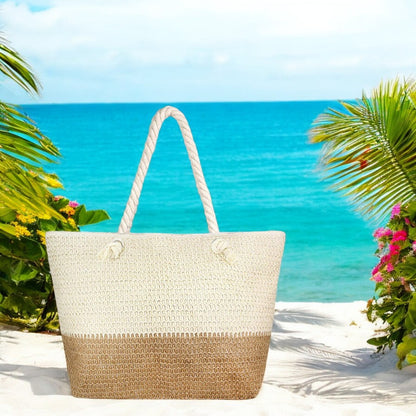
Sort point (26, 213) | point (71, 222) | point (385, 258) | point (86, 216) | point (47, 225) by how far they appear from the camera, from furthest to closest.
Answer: point (86, 216), point (71, 222), point (47, 225), point (385, 258), point (26, 213)

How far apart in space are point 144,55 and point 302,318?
53.8 metres

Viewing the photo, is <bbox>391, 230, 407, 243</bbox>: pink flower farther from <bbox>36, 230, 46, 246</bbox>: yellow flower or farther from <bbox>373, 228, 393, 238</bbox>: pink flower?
<bbox>36, 230, 46, 246</bbox>: yellow flower

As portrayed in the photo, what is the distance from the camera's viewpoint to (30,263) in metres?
3.56

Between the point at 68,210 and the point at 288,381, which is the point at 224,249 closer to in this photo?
the point at 288,381

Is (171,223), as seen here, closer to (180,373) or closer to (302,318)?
(302,318)

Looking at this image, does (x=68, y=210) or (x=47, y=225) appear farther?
(x=68, y=210)

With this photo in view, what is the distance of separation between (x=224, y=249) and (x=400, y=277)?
133cm

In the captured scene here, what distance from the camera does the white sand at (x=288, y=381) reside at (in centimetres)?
224

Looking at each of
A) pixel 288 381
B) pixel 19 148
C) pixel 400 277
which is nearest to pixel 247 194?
pixel 400 277

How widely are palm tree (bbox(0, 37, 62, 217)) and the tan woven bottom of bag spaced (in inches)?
23.3

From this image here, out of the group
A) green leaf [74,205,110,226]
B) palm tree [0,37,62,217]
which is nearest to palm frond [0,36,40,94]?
palm tree [0,37,62,217]

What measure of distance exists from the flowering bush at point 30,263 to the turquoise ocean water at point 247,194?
0.50 meters

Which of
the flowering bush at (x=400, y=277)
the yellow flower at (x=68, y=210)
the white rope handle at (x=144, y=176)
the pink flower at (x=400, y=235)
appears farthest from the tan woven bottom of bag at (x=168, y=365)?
the yellow flower at (x=68, y=210)

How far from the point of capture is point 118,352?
224 centimetres
